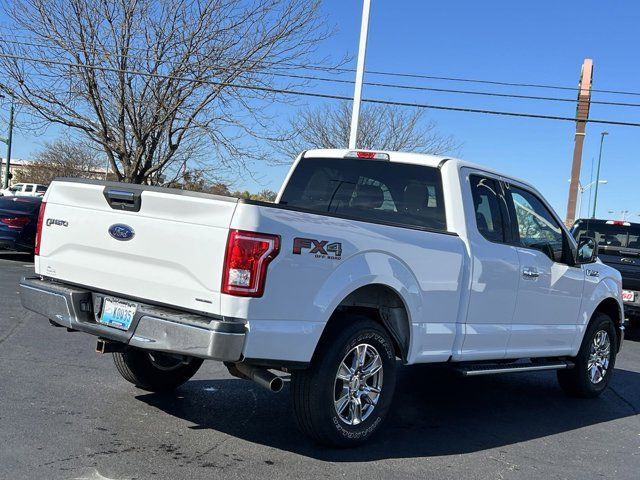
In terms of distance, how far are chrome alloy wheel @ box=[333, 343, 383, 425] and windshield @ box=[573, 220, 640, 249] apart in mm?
8793

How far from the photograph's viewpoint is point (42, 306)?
4.79 metres

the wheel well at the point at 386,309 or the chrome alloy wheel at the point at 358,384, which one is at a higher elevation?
the wheel well at the point at 386,309

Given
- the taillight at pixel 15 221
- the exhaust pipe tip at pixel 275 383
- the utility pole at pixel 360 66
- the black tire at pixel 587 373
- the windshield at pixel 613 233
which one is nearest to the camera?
the exhaust pipe tip at pixel 275 383

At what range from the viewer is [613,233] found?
494 inches

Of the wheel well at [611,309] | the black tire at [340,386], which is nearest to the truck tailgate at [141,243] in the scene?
the black tire at [340,386]

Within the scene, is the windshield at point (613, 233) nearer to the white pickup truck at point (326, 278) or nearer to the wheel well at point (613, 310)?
the wheel well at point (613, 310)

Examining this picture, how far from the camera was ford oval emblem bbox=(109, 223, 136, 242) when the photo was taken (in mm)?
4371

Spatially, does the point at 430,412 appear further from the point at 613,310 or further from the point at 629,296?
the point at 629,296

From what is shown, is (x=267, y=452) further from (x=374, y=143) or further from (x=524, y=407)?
(x=374, y=143)

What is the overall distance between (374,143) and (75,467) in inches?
1039

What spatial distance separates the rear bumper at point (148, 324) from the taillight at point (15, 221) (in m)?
12.3

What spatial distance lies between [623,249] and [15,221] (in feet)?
43.1

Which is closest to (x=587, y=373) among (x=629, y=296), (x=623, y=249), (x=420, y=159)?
(x=420, y=159)

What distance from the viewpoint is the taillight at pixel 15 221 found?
1620cm
